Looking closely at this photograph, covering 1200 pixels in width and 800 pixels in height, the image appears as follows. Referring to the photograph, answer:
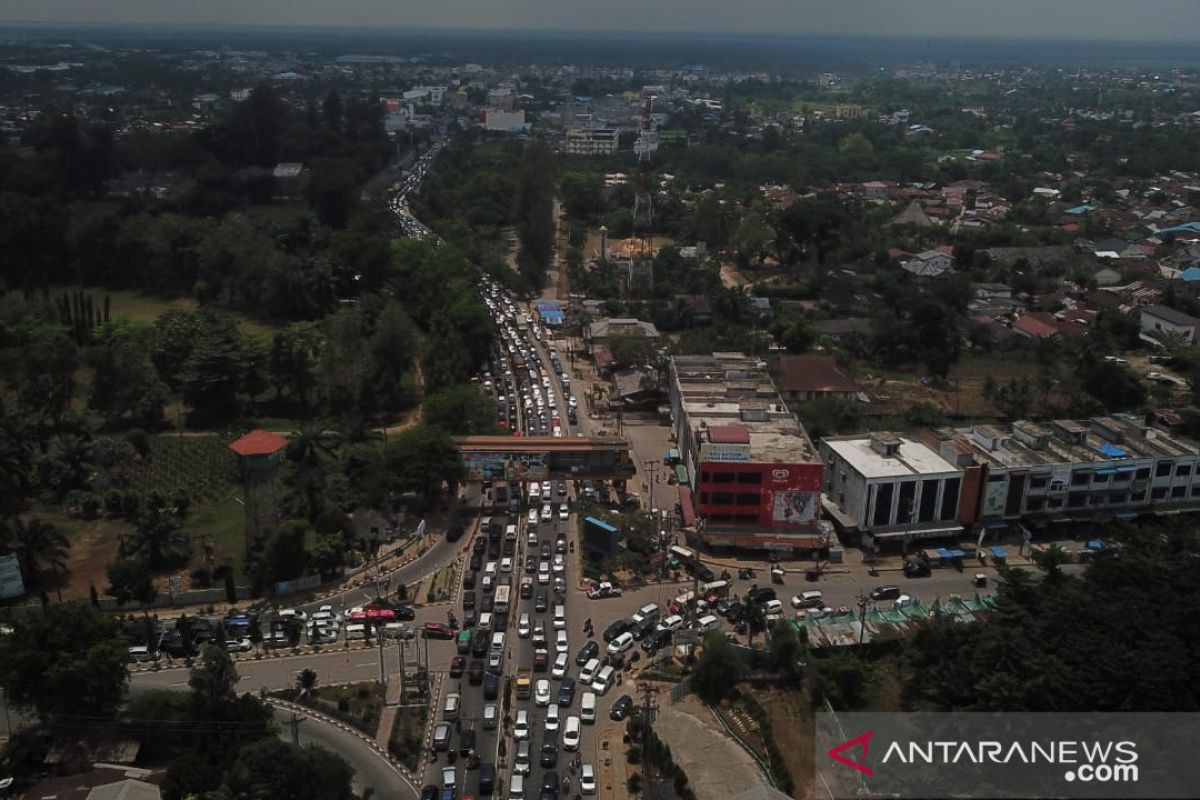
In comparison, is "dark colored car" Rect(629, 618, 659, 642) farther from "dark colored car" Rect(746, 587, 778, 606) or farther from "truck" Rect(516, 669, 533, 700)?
"truck" Rect(516, 669, 533, 700)

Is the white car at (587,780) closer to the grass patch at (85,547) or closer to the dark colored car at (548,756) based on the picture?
the dark colored car at (548,756)

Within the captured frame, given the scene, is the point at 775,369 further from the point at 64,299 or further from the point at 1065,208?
the point at 1065,208

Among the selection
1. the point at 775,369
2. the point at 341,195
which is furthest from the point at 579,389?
the point at 341,195

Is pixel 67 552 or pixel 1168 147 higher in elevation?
pixel 1168 147

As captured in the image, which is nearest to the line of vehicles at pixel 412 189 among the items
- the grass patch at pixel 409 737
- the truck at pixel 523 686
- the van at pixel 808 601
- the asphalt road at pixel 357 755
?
the van at pixel 808 601

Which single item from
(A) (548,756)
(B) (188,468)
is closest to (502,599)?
(A) (548,756)

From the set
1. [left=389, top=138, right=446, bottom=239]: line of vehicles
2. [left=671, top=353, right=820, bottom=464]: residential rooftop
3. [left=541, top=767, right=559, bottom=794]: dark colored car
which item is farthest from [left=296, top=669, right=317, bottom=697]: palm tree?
[left=389, top=138, right=446, bottom=239]: line of vehicles
